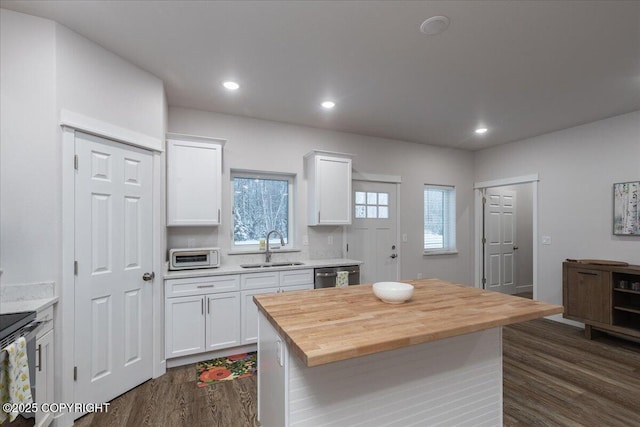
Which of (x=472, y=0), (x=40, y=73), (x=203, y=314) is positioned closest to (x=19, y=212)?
(x=40, y=73)

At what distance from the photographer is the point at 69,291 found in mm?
2049

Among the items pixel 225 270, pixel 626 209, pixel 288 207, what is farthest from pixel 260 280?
pixel 626 209

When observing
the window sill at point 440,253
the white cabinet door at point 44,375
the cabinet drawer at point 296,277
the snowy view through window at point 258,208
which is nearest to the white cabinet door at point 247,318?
the cabinet drawer at point 296,277

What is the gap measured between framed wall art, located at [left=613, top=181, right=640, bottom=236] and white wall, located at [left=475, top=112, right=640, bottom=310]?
0.22 feet

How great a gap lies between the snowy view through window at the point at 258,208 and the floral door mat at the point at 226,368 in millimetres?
1336

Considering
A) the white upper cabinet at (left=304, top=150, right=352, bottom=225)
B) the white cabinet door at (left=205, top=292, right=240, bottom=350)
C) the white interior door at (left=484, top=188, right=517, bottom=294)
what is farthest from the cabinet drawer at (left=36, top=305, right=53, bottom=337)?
the white interior door at (left=484, top=188, right=517, bottom=294)

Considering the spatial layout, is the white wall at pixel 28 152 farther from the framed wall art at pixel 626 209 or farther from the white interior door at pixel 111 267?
the framed wall art at pixel 626 209

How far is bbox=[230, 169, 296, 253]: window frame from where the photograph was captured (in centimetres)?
371

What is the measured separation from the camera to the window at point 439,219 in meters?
5.16

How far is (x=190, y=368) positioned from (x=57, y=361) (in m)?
1.16

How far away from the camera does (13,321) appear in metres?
1.52

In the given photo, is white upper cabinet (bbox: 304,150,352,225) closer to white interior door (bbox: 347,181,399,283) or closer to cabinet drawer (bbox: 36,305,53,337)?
white interior door (bbox: 347,181,399,283)

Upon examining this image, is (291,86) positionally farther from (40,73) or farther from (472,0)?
(40,73)

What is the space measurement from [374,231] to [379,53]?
2.74 m
